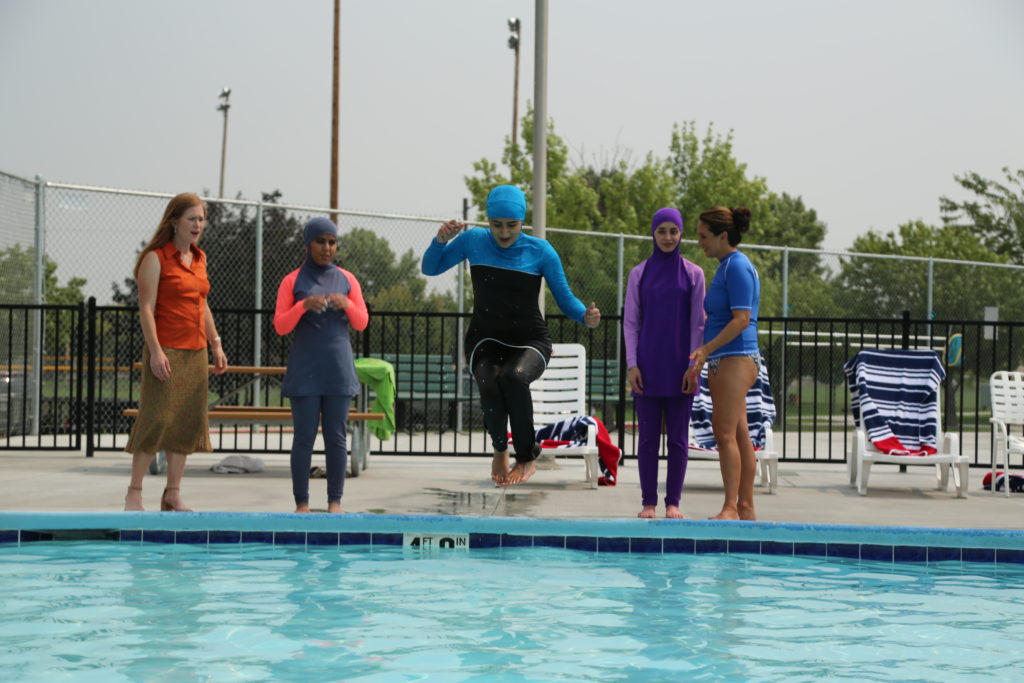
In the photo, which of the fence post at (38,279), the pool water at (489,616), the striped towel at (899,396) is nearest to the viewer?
the pool water at (489,616)

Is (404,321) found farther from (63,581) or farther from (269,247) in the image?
(63,581)

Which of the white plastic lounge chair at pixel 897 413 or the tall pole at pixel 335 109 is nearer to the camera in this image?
the white plastic lounge chair at pixel 897 413

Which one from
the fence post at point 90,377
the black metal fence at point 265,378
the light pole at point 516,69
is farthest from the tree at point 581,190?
the fence post at point 90,377

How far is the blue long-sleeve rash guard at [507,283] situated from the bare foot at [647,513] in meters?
1.18

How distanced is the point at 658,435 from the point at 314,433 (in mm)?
1849

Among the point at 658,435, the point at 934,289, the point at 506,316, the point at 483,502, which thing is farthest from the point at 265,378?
the point at 934,289

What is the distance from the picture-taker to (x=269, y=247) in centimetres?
1441

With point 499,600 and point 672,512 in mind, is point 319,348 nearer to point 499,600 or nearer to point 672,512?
point 499,600

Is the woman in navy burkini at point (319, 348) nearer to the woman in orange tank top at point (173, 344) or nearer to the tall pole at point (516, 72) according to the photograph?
the woman in orange tank top at point (173, 344)

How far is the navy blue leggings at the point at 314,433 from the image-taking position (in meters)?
6.32

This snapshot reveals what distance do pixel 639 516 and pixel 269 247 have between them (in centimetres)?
900

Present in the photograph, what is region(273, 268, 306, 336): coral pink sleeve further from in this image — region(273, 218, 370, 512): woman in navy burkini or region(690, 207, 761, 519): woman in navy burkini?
region(690, 207, 761, 519): woman in navy burkini

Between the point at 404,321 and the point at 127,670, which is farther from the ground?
the point at 404,321

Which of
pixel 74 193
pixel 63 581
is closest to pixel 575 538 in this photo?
pixel 63 581
